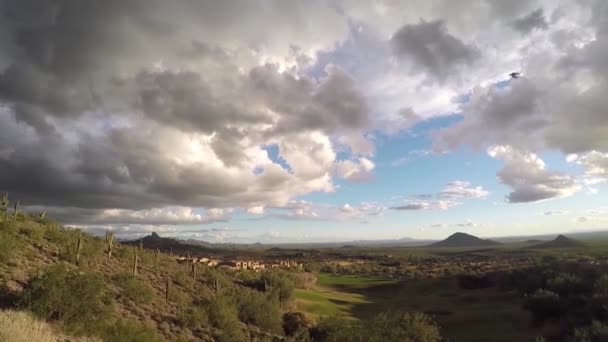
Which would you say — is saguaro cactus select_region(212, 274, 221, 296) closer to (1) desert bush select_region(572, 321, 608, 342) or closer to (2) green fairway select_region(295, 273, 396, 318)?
(2) green fairway select_region(295, 273, 396, 318)

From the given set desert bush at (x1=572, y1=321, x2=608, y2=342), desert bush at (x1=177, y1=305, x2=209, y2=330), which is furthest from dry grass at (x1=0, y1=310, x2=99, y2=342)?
desert bush at (x1=572, y1=321, x2=608, y2=342)

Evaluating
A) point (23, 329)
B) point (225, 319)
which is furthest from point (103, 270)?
point (23, 329)

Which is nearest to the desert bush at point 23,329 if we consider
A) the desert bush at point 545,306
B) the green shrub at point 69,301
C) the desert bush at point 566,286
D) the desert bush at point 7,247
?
the green shrub at point 69,301

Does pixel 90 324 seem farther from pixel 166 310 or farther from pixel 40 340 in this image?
pixel 166 310

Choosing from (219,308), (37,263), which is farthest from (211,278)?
(37,263)

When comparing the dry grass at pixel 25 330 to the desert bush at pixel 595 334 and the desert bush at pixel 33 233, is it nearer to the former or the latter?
the desert bush at pixel 33 233

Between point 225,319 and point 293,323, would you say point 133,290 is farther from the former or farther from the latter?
point 293,323
